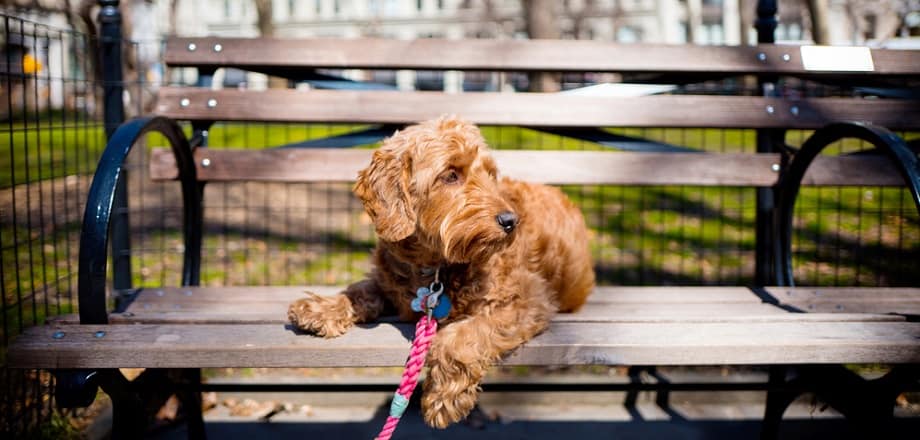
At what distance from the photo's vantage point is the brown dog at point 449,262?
239cm

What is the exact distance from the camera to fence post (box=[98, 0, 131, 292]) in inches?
142

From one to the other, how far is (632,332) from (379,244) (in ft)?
3.23

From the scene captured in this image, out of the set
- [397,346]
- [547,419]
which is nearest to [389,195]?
[397,346]

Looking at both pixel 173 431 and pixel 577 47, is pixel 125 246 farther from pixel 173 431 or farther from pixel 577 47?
pixel 577 47

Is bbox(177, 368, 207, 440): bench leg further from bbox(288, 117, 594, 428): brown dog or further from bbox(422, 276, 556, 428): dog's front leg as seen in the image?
bbox(422, 276, 556, 428): dog's front leg

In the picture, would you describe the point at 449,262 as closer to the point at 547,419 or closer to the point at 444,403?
the point at 444,403

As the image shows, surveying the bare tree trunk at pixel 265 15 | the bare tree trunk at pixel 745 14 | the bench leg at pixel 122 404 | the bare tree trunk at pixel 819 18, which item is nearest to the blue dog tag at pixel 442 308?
the bench leg at pixel 122 404

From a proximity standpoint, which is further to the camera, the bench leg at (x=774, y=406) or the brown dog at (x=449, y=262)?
the bench leg at (x=774, y=406)

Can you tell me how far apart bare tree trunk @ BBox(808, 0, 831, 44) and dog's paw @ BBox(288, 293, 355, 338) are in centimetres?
855

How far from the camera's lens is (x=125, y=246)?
3672 millimetres

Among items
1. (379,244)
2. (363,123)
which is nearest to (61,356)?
(379,244)

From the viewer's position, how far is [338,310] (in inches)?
101

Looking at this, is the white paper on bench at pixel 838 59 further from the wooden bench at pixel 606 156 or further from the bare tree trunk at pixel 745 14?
the bare tree trunk at pixel 745 14

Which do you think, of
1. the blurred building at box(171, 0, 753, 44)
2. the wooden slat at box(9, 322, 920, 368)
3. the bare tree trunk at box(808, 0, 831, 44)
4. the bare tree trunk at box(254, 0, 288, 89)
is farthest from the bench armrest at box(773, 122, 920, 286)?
the blurred building at box(171, 0, 753, 44)
